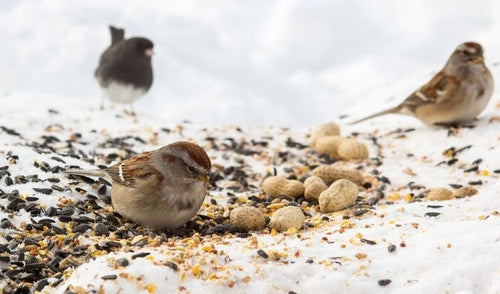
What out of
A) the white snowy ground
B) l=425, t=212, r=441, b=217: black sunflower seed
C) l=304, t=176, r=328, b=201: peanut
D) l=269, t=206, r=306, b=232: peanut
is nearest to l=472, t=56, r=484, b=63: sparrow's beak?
the white snowy ground

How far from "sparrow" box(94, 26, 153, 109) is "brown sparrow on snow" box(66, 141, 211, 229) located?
3775 mm

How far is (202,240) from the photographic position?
3359 millimetres

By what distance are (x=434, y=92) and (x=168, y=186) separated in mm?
3221

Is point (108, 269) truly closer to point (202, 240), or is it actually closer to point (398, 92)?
point (202, 240)

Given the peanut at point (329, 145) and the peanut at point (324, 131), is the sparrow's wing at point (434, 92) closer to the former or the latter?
the peanut at point (324, 131)

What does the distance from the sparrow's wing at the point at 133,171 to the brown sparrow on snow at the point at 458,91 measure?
3.10 metres

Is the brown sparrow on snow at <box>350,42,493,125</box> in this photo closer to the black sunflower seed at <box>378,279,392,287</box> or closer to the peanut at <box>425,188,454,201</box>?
the peanut at <box>425,188,454,201</box>

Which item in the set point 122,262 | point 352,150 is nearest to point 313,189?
point 352,150

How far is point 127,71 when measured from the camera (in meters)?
7.26

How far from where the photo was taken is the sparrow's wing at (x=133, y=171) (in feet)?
11.7

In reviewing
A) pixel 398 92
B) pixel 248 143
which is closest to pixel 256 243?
pixel 248 143

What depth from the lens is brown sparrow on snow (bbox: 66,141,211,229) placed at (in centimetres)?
349

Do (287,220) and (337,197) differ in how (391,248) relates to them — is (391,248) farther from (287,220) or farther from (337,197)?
(337,197)

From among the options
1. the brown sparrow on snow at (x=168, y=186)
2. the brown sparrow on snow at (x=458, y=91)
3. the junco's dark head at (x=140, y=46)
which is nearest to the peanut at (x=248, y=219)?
the brown sparrow on snow at (x=168, y=186)
